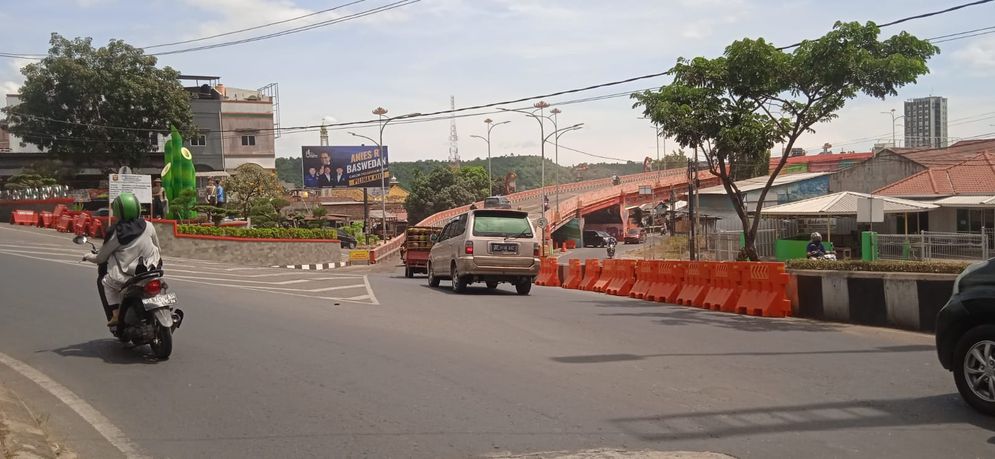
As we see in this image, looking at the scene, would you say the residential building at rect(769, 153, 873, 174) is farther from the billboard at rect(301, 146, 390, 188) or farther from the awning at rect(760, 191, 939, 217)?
the awning at rect(760, 191, 939, 217)

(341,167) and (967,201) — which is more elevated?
(341,167)

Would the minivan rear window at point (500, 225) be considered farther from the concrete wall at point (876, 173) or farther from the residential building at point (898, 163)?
the concrete wall at point (876, 173)

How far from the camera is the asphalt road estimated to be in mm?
5992

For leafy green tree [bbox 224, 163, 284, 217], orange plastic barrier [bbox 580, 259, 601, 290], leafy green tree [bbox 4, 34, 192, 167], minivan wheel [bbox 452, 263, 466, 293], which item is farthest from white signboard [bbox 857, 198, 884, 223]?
leafy green tree [bbox 4, 34, 192, 167]

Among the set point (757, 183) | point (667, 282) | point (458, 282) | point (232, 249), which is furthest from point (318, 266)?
point (757, 183)

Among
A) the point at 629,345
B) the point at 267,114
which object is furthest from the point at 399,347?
the point at 267,114

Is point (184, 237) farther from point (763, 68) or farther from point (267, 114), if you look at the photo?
point (267, 114)

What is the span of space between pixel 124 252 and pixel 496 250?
10.3 meters

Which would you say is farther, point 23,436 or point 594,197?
point 594,197

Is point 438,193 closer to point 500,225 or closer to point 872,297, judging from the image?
point 500,225

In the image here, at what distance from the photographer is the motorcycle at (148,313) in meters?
8.55

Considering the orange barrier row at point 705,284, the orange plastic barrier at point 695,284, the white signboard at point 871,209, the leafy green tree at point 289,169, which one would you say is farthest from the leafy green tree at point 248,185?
the leafy green tree at point 289,169

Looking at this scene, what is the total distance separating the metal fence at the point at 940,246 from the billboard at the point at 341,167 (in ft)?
186

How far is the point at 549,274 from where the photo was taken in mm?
26828
